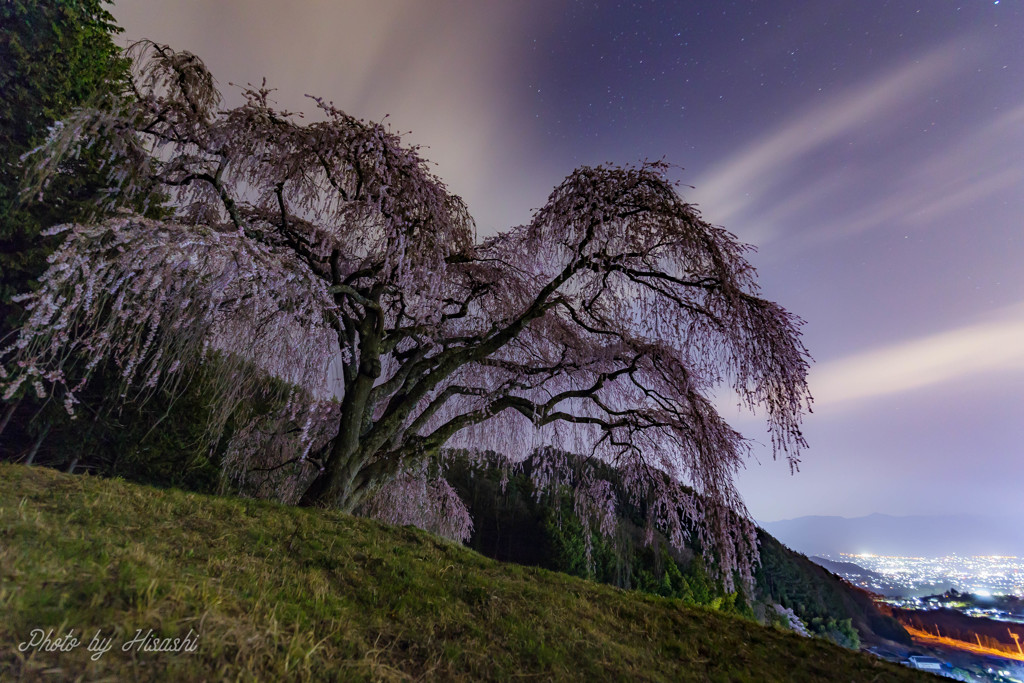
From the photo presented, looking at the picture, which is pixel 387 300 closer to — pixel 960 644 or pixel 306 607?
pixel 306 607

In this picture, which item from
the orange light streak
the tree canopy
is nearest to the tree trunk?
the tree canopy

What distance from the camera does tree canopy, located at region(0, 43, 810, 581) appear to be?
5062mm

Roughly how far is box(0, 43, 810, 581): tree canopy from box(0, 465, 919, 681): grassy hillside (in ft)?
4.81

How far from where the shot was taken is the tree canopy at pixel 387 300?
506 cm

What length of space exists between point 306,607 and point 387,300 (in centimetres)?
609

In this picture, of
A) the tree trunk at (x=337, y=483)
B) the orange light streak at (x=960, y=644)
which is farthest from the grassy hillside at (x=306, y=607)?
the orange light streak at (x=960, y=644)

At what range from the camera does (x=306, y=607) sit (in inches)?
125

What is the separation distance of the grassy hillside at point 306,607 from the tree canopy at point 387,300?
4.81 feet

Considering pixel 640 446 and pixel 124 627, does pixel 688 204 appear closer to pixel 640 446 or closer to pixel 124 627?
pixel 640 446

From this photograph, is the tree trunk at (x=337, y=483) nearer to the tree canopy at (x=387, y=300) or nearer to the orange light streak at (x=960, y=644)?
the tree canopy at (x=387, y=300)

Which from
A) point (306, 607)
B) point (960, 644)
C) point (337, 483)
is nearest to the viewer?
point (306, 607)

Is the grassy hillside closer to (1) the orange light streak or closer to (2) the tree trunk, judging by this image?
(2) the tree trunk

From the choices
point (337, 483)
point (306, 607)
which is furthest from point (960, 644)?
point (306, 607)

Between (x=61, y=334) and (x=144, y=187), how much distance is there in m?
3.17
